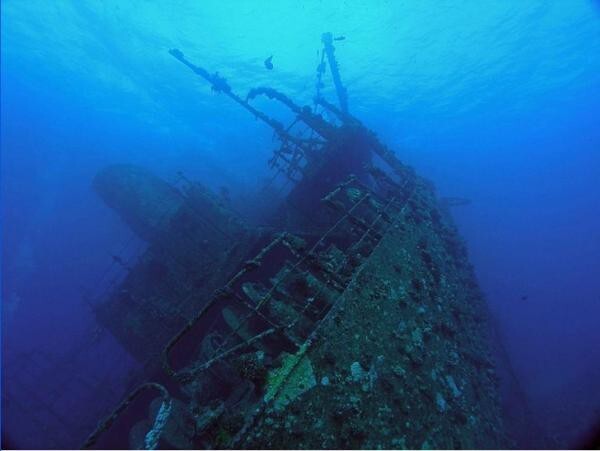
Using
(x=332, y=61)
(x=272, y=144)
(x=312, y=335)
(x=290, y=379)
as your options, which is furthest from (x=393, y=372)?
(x=272, y=144)

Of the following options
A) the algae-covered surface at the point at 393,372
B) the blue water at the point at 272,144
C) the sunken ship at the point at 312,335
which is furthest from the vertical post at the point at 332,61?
the blue water at the point at 272,144

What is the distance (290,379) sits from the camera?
347 centimetres

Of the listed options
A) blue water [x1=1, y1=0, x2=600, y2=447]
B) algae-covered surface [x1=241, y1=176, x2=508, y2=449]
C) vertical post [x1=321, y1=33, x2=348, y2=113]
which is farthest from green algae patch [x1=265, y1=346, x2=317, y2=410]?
blue water [x1=1, y1=0, x2=600, y2=447]

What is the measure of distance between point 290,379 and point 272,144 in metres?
33.6

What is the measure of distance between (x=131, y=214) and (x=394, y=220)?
1174 centimetres

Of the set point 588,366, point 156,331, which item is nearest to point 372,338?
point 156,331

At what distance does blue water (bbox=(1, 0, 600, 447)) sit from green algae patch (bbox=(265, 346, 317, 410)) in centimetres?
1545

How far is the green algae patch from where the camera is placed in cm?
330

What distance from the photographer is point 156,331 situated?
10.0 meters

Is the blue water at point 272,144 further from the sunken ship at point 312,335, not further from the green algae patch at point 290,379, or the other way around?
the green algae patch at point 290,379

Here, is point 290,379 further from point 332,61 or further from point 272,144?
point 272,144

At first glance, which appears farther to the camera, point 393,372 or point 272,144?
point 272,144

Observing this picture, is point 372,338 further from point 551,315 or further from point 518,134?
point 518,134

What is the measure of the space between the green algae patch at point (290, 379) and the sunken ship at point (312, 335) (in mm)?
12
